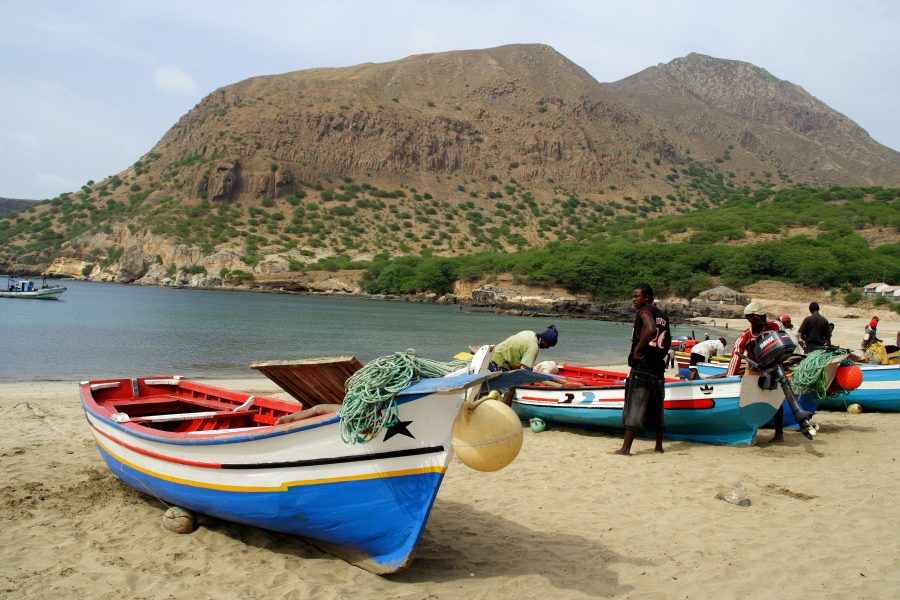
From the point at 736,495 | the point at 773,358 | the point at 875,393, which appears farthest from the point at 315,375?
the point at 875,393

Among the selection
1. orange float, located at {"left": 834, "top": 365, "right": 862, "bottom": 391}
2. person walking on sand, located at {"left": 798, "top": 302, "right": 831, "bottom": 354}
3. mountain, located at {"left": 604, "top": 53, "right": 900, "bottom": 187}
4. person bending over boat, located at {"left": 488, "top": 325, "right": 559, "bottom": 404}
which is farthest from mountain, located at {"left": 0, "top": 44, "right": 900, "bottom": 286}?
orange float, located at {"left": 834, "top": 365, "right": 862, "bottom": 391}

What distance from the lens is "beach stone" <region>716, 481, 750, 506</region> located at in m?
6.35

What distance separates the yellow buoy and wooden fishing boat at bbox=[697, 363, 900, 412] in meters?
9.28

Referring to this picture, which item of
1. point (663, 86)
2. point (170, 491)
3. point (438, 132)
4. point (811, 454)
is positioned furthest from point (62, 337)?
point (663, 86)

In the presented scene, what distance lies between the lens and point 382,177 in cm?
10600

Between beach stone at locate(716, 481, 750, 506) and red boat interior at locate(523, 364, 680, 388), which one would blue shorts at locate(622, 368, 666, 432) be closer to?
beach stone at locate(716, 481, 750, 506)

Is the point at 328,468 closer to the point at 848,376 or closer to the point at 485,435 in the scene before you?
the point at 485,435

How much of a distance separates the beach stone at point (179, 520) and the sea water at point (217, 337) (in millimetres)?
14157

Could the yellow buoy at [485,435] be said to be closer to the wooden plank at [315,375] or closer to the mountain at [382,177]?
the wooden plank at [315,375]

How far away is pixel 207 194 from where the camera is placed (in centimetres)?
9356

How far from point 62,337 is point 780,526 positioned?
97.2 ft

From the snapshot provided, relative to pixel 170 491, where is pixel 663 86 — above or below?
above

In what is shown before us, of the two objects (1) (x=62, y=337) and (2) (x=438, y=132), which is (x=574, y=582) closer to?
(1) (x=62, y=337)

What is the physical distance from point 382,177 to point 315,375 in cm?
10305
